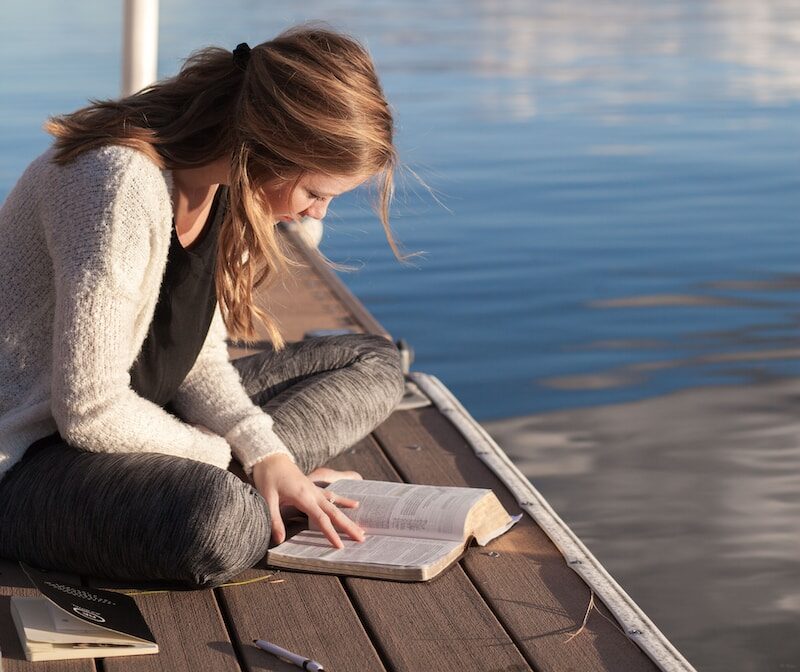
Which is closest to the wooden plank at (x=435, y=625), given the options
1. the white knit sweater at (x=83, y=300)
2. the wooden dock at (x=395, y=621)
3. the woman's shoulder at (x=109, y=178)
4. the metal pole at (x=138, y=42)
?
the wooden dock at (x=395, y=621)

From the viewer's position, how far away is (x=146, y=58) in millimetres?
4555

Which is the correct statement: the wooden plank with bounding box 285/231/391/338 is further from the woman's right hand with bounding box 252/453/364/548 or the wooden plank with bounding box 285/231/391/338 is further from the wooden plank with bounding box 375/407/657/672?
the woman's right hand with bounding box 252/453/364/548

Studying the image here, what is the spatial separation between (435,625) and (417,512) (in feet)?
1.01

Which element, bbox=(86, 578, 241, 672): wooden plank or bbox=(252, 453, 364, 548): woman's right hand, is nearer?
bbox=(86, 578, 241, 672): wooden plank

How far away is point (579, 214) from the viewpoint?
6.84 m

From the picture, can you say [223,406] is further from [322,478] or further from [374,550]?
[374,550]

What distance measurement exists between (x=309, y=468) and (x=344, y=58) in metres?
0.95

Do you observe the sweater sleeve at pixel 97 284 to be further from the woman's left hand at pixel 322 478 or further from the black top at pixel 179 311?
the woman's left hand at pixel 322 478

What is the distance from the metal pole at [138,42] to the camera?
4512 millimetres

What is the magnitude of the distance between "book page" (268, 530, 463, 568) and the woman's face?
607 millimetres

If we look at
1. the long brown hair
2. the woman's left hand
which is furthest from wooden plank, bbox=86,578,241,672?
the long brown hair

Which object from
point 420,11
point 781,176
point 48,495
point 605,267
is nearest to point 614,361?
point 605,267

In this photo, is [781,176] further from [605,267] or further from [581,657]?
[581,657]

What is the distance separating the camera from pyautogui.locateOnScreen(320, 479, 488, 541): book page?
2.51 m
